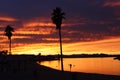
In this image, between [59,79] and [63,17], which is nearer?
[59,79]

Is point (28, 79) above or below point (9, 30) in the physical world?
below

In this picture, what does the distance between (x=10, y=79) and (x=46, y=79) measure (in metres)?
5.88

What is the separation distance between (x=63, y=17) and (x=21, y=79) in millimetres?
31195

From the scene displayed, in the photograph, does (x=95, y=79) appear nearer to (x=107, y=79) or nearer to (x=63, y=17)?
(x=107, y=79)

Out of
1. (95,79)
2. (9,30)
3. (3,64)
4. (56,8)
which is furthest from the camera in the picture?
(9,30)

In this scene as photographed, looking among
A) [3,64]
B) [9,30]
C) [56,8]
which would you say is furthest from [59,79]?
[9,30]

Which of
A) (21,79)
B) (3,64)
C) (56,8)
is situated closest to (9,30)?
(3,64)

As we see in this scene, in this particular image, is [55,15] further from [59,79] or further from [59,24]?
[59,79]

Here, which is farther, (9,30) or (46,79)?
(9,30)

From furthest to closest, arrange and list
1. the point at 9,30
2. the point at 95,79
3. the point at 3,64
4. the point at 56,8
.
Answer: the point at 9,30
the point at 3,64
the point at 56,8
the point at 95,79

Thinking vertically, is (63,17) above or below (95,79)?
above

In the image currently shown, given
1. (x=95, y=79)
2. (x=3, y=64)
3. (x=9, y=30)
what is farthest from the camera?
(x=9, y=30)

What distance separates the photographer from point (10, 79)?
1980 inches

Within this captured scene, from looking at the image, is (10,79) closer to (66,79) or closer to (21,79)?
(21,79)
